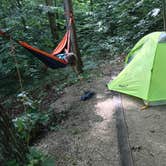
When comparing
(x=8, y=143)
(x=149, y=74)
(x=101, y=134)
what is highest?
(x=8, y=143)

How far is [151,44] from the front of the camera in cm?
361

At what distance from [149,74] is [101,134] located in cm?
113

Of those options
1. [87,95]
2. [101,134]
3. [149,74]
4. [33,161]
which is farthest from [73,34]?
[33,161]

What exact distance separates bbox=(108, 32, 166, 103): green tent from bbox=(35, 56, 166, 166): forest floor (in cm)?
15

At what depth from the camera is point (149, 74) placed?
11.2ft

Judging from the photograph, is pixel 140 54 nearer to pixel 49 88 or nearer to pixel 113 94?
pixel 113 94

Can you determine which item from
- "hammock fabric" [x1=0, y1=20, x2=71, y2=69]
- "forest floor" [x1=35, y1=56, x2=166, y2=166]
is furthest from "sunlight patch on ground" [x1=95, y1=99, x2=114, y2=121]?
"hammock fabric" [x1=0, y1=20, x2=71, y2=69]

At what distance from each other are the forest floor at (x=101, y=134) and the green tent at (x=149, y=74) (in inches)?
5.8

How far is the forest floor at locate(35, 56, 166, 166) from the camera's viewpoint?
95.0 inches

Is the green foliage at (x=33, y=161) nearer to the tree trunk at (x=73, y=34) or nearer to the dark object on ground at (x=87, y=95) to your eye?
the dark object on ground at (x=87, y=95)

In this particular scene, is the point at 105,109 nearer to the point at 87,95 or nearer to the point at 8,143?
the point at 87,95

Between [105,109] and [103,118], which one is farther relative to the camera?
[105,109]

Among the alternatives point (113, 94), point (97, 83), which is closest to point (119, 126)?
point (113, 94)

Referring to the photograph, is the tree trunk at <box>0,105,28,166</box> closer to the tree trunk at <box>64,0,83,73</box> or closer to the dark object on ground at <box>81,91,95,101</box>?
the dark object on ground at <box>81,91,95,101</box>
